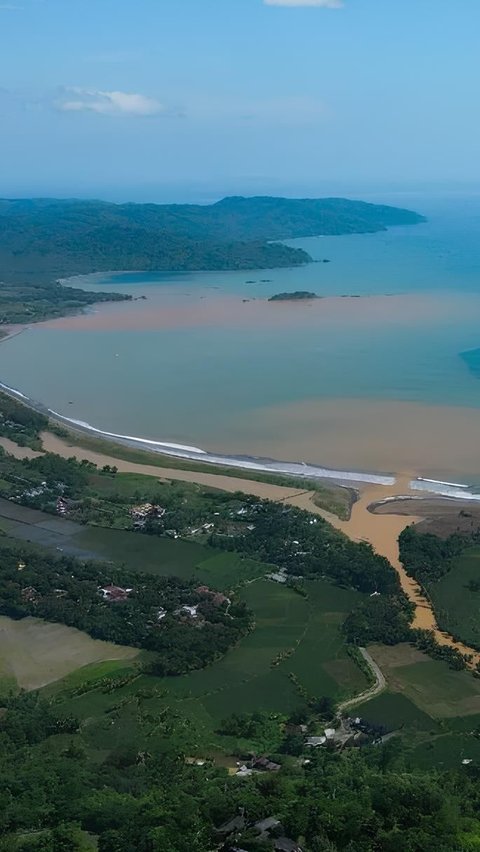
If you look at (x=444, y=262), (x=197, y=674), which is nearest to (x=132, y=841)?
(x=197, y=674)

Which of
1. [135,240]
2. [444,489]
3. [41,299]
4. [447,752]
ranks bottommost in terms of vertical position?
[447,752]

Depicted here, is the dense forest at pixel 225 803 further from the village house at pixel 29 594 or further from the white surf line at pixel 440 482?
the white surf line at pixel 440 482

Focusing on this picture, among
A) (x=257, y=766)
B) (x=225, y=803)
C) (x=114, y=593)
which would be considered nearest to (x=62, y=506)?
(x=114, y=593)

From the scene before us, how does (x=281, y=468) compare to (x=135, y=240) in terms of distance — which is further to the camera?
(x=135, y=240)

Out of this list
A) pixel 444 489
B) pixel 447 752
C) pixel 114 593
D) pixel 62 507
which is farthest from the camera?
pixel 444 489

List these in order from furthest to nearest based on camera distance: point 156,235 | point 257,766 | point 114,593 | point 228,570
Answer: point 156,235 < point 228,570 < point 114,593 < point 257,766

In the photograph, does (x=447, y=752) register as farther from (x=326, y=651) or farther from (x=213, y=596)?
(x=213, y=596)

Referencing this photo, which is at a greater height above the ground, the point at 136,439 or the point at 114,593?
the point at 136,439
